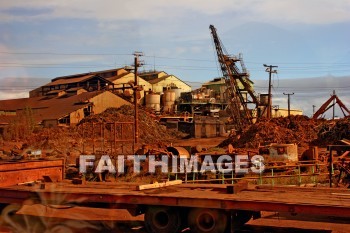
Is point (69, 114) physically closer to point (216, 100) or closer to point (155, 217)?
point (216, 100)

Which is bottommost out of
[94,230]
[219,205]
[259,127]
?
[94,230]

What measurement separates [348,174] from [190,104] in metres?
60.3

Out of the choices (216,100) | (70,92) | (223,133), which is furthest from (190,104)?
(70,92)

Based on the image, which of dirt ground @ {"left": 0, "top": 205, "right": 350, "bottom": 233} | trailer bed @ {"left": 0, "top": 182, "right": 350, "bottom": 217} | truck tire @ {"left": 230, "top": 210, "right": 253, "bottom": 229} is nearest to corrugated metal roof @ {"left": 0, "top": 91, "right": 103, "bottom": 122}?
dirt ground @ {"left": 0, "top": 205, "right": 350, "bottom": 233}

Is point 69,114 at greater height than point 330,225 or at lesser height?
greater

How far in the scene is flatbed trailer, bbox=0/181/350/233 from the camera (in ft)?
23.9

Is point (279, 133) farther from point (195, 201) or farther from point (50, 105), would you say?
point (50, 105)

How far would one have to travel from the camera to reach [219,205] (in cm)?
762

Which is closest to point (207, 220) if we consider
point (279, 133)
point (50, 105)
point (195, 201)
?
point (195, 201)

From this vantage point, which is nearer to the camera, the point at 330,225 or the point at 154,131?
the point at 330,225

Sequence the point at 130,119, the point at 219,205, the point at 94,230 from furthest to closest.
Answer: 1. the point at 130,119
2. the point at 94,230
3. the point at 219,205

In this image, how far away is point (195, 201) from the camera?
25.6ft

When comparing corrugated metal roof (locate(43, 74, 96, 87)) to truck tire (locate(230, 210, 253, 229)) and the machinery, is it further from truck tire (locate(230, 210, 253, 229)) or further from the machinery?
truck tire (locate(230, 210, 253, 229))

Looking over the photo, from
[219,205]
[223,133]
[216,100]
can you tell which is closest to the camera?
[219,205]
